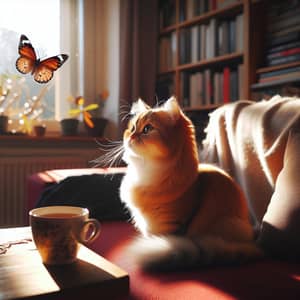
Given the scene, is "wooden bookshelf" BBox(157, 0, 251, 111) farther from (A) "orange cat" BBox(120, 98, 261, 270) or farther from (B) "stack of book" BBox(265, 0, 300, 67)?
(A) "orange cat" BBox(120, 98, 261, 270)

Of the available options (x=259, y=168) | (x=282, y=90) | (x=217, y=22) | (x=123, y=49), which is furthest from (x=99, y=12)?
(x=259, y=168)

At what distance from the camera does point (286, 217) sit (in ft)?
2.72

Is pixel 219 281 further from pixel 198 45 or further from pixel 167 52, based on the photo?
pixel 167 52

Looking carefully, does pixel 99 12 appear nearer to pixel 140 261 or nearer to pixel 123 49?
pixel 123 49

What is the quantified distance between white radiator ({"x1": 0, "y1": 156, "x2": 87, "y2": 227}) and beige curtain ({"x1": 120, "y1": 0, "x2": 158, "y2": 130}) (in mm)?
577

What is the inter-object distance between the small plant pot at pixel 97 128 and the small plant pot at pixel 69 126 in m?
0.11

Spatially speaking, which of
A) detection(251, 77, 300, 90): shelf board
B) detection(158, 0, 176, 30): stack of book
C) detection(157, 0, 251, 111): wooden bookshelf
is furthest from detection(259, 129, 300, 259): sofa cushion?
detection(158, 0, 176, 30): stack of book

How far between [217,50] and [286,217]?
5.24ft

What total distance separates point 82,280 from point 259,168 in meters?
0.77

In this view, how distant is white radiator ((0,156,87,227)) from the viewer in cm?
218

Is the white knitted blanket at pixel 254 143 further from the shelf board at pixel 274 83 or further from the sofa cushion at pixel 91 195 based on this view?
the shelf board at pixel 274 83

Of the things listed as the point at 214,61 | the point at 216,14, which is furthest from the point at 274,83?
the point at 216,14

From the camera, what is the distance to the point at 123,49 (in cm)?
238

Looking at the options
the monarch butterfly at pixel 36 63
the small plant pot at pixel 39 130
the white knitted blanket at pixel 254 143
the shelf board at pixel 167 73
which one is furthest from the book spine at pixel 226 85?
the monarch butterfly at pixel 36 63
